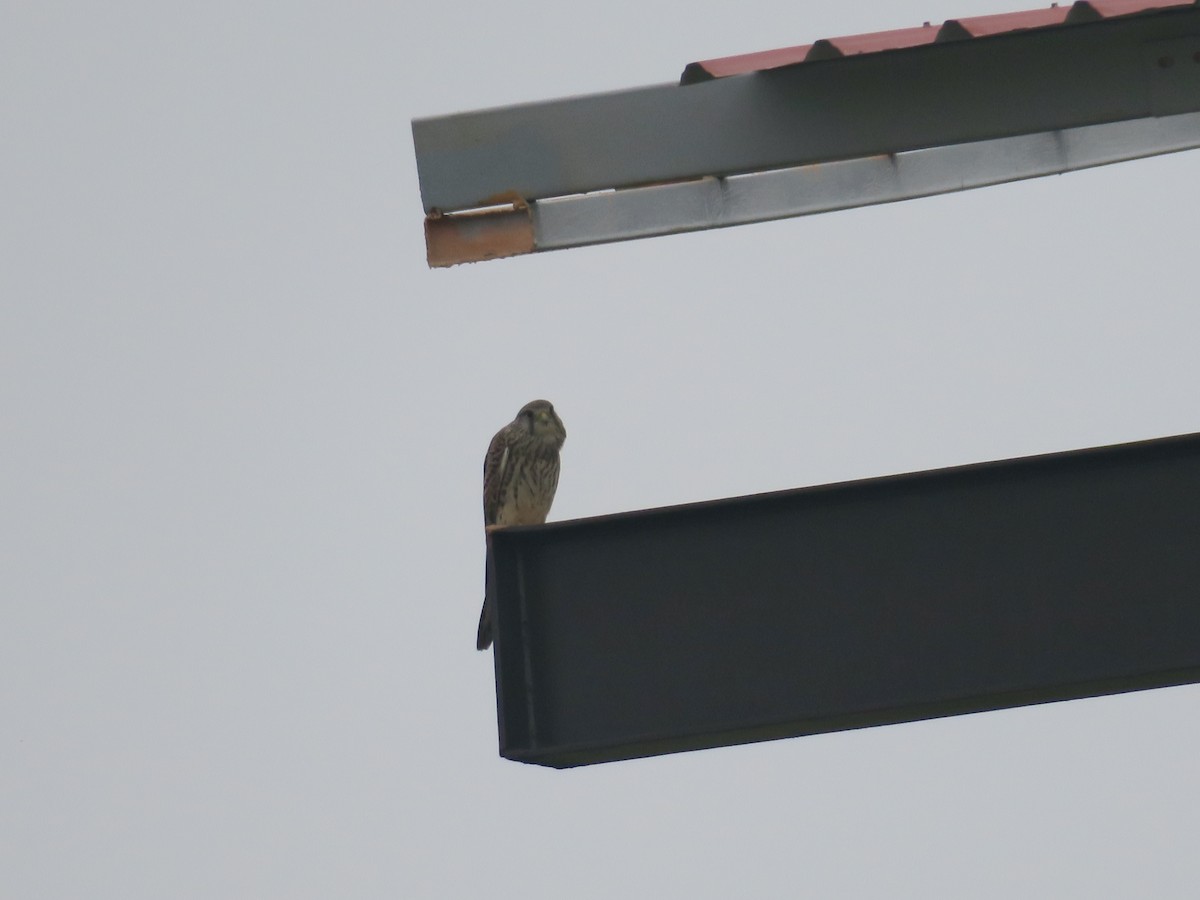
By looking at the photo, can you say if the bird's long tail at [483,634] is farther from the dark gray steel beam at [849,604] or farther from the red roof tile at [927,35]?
the red roof tile at [927,35]

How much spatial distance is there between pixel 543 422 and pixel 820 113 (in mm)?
A: 4033

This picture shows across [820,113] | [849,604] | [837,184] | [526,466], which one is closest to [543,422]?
[526,466]

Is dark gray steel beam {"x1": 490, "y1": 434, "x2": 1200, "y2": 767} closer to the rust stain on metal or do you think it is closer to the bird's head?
the rust stain on metal

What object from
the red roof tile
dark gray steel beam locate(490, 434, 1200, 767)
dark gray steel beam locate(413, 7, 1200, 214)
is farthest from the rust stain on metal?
dark gray steel beam locate(490, 434, 1200, 767)

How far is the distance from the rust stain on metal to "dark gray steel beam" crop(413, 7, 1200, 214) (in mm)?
52

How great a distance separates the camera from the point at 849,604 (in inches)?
157

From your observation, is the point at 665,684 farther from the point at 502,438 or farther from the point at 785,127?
the point at 502,438

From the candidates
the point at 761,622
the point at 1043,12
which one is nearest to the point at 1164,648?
the point at 761,622

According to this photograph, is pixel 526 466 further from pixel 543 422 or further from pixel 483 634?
pixel 483 634

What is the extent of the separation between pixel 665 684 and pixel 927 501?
2.59 feet

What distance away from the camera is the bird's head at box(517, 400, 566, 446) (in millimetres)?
7582

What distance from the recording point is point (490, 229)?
383cm

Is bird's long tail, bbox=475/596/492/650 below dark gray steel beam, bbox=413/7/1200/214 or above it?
below

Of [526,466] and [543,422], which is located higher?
[543,422]
